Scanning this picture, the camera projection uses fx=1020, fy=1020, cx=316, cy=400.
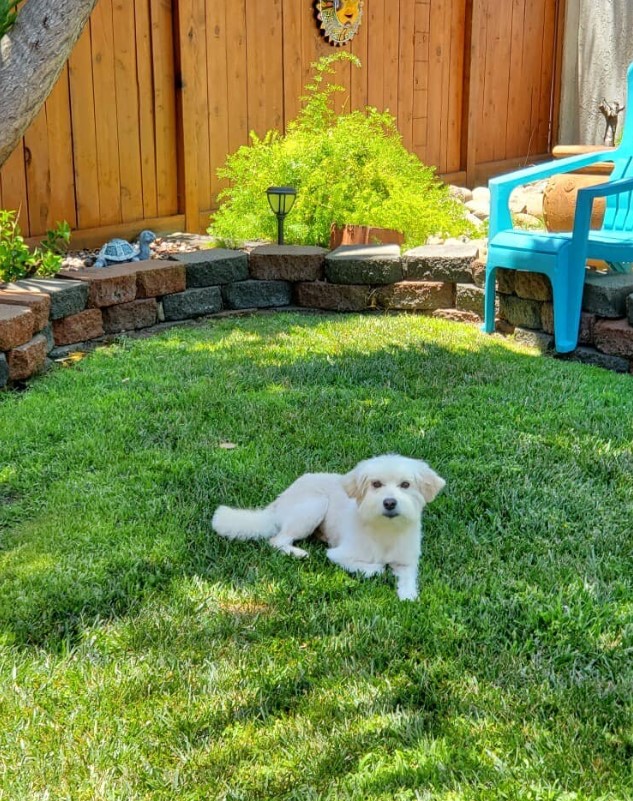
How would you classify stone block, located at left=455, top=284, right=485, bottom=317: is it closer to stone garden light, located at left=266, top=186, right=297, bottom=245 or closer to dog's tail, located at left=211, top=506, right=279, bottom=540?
stone garden light, located at left=266, top=186, right=297, bottom=245

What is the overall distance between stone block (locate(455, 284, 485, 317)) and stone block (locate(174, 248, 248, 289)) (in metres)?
1.42

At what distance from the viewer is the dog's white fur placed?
298 cm

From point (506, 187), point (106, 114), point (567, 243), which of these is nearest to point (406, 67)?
point (106, 114)

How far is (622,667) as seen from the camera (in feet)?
8.58

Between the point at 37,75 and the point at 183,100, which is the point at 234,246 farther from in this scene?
the point at 37,75

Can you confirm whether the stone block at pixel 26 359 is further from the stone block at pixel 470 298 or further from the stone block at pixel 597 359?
the stone block at pixel 597 359

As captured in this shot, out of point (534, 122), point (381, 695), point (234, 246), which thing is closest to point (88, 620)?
point (381, 695)

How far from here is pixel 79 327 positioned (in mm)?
5914

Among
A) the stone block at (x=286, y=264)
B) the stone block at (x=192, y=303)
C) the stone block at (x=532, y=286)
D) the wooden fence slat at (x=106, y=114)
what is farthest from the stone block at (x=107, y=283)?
the stone block at (x=532, y=286)

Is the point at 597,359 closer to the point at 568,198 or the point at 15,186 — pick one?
the point at 568,198

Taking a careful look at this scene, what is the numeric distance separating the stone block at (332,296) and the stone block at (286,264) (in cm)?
7

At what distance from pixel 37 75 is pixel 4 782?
3.35 metres

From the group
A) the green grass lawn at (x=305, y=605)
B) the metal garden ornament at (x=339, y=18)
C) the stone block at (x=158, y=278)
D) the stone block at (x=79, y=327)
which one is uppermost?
the metal garden ornament at (x=339, y=18)

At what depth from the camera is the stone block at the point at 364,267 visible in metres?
6.66
